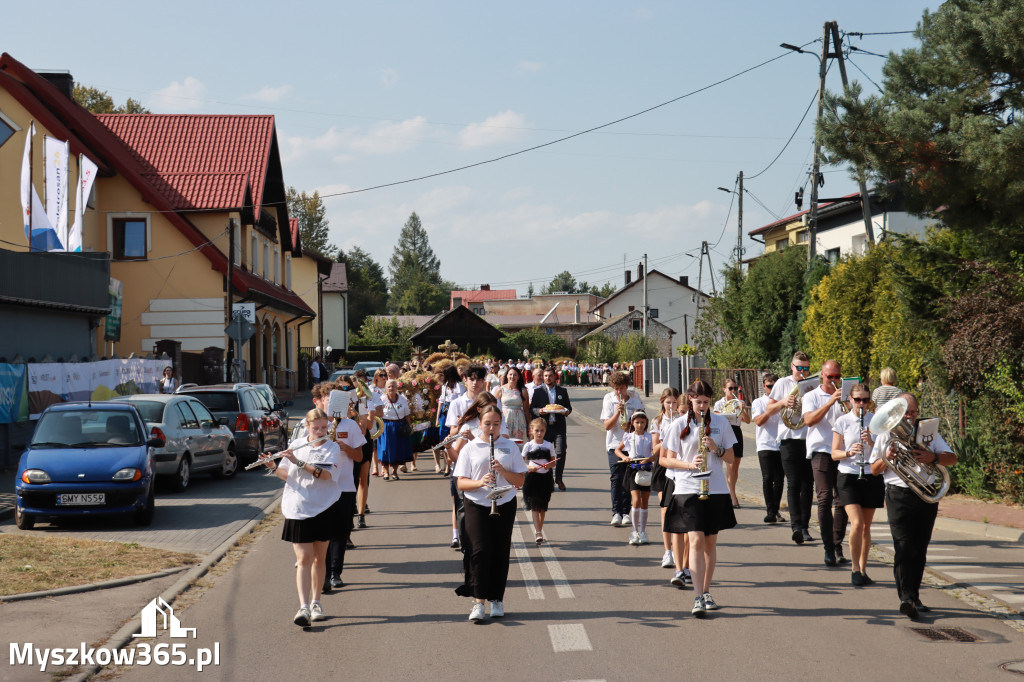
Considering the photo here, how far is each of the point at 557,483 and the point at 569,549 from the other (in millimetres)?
5533

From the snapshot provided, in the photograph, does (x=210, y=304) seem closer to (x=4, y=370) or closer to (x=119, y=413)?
(x=4, y=370)

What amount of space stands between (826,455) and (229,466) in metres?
11.3

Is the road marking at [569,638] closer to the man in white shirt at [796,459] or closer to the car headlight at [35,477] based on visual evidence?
the man in white shirt at [796,459]

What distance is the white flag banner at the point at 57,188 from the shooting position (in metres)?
24.5

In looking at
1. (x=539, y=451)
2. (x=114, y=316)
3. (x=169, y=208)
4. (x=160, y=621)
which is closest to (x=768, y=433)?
(x=539, y=451)

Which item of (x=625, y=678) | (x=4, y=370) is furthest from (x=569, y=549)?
(x=4, y=370)

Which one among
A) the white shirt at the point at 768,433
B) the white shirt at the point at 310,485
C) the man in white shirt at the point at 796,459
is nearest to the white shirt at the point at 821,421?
the man in white shirt at the point at 796,459

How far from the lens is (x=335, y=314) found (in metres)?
74.8

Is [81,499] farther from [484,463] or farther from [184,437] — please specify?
[484,463]

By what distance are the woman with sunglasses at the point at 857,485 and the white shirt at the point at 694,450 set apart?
47.0 inches

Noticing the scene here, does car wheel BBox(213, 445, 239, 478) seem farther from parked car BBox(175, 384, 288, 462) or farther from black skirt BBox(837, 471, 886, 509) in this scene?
black skirt BBox(837, 471, 886, 509)

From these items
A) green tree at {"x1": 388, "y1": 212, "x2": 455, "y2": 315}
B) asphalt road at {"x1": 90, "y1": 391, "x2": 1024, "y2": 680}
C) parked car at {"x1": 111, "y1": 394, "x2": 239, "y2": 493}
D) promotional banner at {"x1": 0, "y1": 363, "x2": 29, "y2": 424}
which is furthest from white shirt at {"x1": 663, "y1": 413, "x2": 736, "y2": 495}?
green tree at {"x1": 388, "y1": 212, "x2": 455, "y2": 315}

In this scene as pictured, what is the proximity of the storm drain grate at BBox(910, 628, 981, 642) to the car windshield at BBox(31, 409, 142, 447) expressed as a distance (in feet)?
32.0

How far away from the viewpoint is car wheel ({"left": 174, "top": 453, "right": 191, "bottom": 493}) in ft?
51.3
